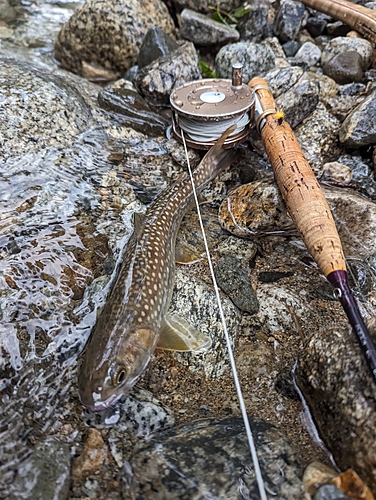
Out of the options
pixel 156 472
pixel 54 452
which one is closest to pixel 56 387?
pixel 54 452

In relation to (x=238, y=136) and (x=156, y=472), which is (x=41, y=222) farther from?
(x=156, y=472)

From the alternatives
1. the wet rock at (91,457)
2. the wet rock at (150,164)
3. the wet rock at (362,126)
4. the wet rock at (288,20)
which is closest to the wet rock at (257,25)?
the wet rock at (288,20)

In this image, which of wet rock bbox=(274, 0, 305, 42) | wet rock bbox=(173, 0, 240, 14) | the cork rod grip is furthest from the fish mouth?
wet rock bbox=(173, 0, 240, 14)

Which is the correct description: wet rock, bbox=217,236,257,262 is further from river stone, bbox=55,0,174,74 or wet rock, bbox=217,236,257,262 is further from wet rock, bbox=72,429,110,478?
river stone, bbox=55,0,174,74

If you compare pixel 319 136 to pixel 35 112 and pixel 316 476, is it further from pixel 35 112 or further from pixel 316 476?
pixel 316 476

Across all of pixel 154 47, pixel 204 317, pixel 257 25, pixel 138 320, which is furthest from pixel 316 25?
pixel 138 320

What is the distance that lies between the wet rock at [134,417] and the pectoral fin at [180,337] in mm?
524

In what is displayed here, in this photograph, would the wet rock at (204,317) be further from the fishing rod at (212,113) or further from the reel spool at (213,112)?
the reel spool at (213,112)

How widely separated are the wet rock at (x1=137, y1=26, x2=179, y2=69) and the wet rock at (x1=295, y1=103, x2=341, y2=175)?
2.72 m

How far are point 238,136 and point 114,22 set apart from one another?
3800mm

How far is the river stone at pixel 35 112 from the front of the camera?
5359 millimetres

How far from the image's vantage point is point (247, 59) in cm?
676

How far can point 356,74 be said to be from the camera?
6.70 meters

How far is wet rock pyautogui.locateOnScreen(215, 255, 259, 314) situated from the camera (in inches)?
165
